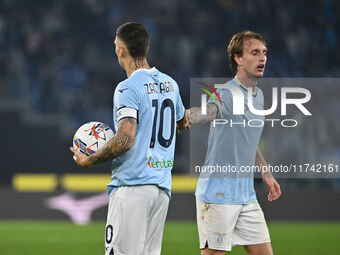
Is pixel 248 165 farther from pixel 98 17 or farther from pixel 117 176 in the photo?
pixel 98 17

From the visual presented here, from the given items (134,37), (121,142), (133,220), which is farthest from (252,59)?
(133,220)

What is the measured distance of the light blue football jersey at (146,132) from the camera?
156 inches

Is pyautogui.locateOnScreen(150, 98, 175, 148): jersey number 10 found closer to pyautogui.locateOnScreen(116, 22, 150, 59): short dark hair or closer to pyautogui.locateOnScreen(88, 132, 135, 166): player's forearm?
pyautogui.locateOnScreen(88, 132, 135, 166): player's forearm

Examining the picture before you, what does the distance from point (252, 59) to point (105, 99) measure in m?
10.5

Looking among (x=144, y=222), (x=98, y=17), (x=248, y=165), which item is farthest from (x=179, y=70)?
(x=144, y=222)

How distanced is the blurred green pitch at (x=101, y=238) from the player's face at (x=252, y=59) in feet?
12.2

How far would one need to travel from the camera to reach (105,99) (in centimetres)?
1534

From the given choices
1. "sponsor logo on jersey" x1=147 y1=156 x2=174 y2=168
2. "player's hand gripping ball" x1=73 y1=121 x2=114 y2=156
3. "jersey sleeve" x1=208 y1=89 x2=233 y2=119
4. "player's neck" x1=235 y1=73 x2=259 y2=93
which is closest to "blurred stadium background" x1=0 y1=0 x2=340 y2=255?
"player's neck" x1=235 y1=73 x2=259 y2=93

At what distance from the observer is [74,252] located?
8.30 m

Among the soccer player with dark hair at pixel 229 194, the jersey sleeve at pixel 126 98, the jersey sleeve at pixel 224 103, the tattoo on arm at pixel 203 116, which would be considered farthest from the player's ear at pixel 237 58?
the jersey sleeve at pixel 126 98

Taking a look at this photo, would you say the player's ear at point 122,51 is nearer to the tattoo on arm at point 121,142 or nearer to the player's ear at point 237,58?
the tattoo on arm at point 121,142

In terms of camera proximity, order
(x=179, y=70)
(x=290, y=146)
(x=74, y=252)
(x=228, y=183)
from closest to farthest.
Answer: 1. (x=228, y=183)
2. (x=74, y=252)
3. (x=290, y=146)
4. (x=179, y=70)

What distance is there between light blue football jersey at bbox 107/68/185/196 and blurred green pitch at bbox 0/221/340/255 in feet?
14.2

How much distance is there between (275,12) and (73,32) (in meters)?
5.29
